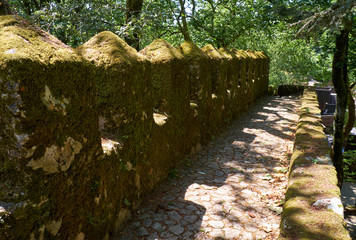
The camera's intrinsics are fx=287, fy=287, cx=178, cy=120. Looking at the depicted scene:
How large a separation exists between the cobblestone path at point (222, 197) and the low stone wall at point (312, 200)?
55 centimetres

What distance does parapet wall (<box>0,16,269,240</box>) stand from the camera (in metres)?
1.99

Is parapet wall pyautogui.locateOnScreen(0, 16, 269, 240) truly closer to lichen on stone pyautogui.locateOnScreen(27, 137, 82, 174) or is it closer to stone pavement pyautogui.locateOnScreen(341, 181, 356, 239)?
lichen on stone pyautogui.locateOnScreen(27, 137, 82, 174)

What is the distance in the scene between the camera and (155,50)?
493cm

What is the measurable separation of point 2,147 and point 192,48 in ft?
15.4

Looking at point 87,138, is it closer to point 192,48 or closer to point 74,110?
point 74,110

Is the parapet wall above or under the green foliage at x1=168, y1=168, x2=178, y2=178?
above

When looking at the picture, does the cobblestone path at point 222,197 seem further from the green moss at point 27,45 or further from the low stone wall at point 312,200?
the green moss at point 27,45

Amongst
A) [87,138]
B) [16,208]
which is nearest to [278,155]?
[87,138]

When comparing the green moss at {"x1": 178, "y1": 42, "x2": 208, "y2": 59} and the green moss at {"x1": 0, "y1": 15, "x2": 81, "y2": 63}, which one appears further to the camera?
the green moss at {"x1": 178, "y1": 42, "x2": 208, "y2": 59}

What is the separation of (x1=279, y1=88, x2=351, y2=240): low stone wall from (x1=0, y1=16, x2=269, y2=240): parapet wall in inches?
73.6

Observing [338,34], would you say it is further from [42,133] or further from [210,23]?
[210,23]

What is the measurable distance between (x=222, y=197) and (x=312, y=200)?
146 cm

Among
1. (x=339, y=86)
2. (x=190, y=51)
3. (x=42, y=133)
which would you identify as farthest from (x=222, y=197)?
(x=339, y=86)

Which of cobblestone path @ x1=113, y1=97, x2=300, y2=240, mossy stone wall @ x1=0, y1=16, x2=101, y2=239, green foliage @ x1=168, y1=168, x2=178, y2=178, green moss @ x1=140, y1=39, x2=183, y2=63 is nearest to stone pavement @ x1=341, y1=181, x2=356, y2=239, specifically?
cobblestone path @ x1=113, y1=97, x2=300, y2=240
